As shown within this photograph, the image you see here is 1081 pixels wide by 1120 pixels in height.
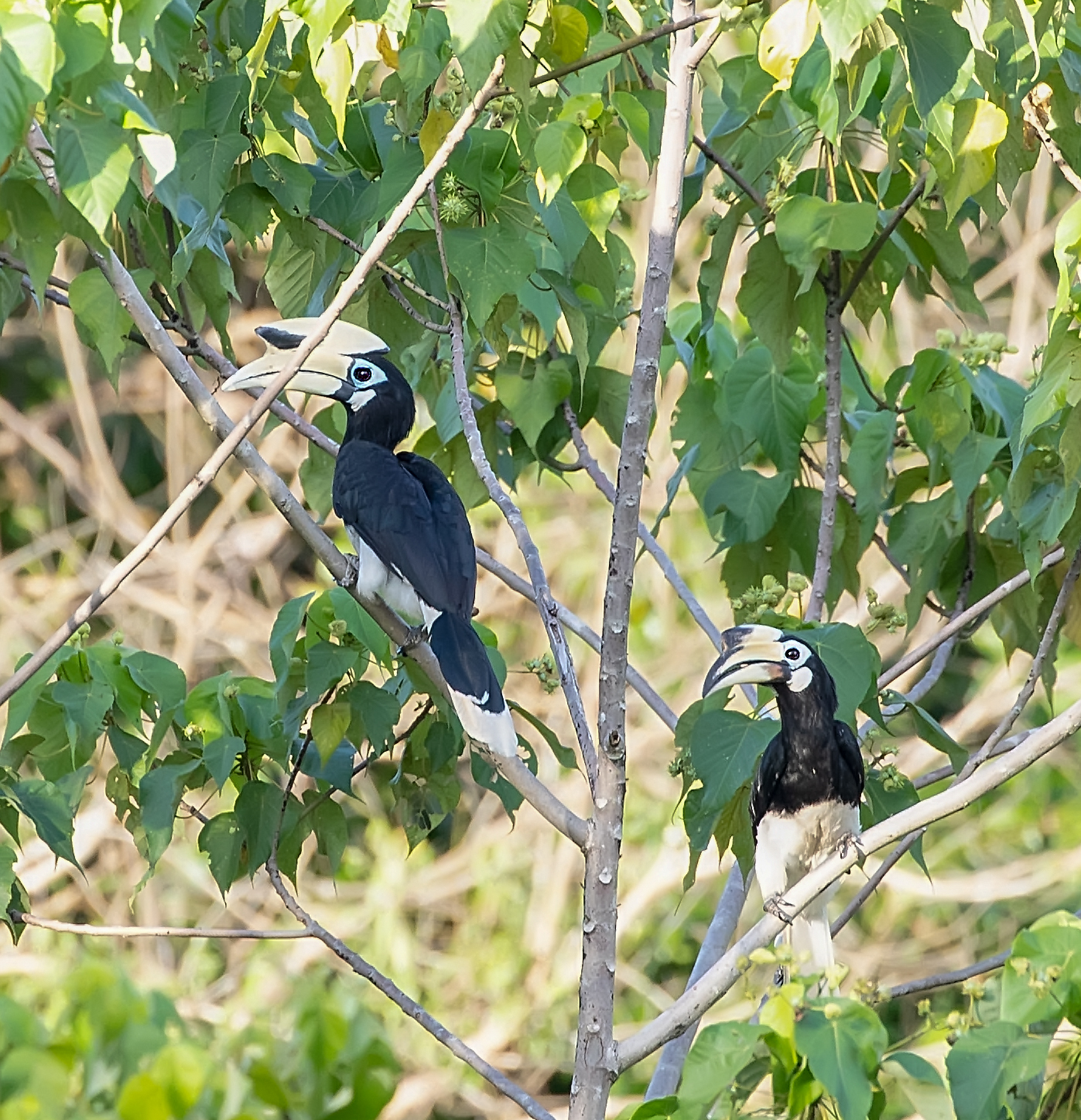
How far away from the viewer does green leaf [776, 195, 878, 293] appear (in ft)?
6.90

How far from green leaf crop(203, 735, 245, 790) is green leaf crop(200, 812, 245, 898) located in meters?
0.15

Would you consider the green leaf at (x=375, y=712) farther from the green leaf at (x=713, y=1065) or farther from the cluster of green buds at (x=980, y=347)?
the cluster of green buds at (x=980, y=347)

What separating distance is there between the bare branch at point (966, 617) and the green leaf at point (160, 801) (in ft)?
3.56

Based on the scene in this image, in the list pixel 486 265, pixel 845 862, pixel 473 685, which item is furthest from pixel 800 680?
pixel 486 265

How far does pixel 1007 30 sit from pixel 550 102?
665 millimetres

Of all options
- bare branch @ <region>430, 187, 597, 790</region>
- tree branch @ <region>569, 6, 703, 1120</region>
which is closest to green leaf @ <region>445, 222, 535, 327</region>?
bare branch @ <region>430, 187, 597, 790</region>

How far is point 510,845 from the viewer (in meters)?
5.82

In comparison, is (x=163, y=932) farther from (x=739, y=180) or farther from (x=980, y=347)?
(x=980, y=347)

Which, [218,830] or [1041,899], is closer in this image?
[218,830]

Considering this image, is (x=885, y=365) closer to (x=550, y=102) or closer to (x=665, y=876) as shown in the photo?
(x=665, y=876)

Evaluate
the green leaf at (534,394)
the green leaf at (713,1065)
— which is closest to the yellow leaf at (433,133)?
the green leaf at (534,394)

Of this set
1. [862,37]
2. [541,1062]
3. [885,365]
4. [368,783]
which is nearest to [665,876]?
[541,1062]

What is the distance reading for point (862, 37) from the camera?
1.76 meters

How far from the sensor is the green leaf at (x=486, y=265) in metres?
1.92
